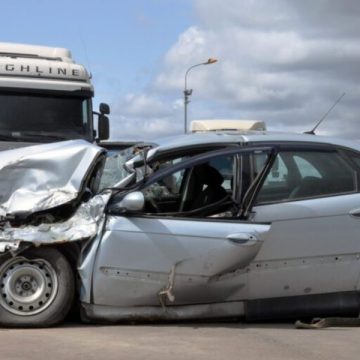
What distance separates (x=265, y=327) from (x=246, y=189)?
1270mm

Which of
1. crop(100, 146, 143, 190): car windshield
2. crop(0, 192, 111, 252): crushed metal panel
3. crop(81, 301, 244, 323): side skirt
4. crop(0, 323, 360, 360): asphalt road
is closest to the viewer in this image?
crop(0, 323, 360, 360): asphalt road

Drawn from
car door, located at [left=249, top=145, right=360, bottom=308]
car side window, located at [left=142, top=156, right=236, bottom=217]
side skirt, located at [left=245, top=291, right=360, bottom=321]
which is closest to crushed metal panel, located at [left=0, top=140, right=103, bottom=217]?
car side window, located at [left=142, top=156, right=236, bottom=217]

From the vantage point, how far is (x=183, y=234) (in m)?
5.61

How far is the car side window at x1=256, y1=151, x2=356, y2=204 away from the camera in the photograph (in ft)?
19.3

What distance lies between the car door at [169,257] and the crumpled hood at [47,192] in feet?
0.78

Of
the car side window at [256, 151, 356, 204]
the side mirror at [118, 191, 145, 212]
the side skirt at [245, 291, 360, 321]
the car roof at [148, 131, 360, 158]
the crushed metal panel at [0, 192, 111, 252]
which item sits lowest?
the side skirt at [245, 291, 360, 321]

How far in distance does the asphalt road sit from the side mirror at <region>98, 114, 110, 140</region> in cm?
549

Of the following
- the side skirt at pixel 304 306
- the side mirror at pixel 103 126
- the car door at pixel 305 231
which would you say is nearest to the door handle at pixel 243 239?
the car door at pixel 305 231

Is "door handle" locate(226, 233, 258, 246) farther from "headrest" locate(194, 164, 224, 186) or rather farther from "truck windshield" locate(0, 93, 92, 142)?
"truck windshield" locate(0, 93, 92, 142)

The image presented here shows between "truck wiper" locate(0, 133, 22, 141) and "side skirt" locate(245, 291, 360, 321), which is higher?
"truck wiper" locate(0, 133, 22, 141)

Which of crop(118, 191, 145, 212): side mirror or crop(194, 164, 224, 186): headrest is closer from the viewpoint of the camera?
crop(118, 191, 145, 212): side mirror

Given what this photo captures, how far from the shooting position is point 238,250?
5.59m

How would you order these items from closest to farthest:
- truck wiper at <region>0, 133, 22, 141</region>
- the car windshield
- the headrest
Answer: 1. the car windshield
2. the headrest
3. truck wiper at <region>0, 133, 22, 141</region>

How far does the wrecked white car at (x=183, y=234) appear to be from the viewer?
557cm
